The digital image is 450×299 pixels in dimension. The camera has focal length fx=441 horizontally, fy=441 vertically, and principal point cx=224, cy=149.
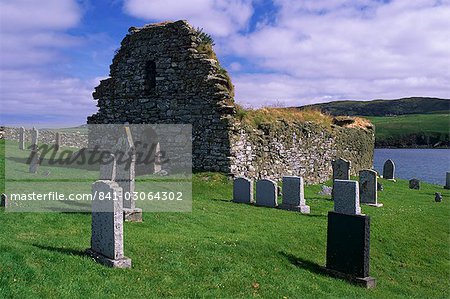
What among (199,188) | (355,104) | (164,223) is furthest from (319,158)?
(355,104)

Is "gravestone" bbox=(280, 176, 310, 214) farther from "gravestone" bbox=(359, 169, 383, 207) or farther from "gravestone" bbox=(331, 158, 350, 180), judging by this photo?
"gravestone" bbox=(359, 169, 383, 207)

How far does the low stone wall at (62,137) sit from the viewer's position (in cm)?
3022

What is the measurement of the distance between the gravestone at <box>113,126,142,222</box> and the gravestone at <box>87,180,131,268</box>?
2.76m

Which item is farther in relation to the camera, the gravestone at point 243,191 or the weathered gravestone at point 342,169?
the weathered gravestone at point 342,169

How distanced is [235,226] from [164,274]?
4772mm

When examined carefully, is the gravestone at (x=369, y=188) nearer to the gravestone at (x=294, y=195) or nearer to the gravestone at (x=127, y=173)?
the gravestone at (x=294, y=195)

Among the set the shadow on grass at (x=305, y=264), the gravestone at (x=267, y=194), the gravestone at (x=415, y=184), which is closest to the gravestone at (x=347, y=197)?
the shadow on grass at (x=305, y=264)

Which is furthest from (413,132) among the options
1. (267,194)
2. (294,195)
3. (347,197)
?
(347,197)

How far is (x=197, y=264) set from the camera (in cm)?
849

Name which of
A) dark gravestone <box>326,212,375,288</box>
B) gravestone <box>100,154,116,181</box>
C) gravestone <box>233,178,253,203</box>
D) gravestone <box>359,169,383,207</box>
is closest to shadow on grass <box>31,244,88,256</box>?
gravestone <box>100,154,116,181</box>

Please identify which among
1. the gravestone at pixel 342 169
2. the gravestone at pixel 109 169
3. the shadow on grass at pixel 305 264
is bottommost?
the shadow on grass at pixel 305 264

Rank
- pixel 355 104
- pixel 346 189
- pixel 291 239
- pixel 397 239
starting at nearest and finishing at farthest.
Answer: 1. pixel 291 239
2. pixel 346 189
3. pixel 397 239
4. pixel 355 104

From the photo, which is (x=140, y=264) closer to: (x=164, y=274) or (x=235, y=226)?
(x=164, y=274)

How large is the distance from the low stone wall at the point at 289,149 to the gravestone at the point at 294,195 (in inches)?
184
